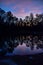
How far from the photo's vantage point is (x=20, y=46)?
1.89 m

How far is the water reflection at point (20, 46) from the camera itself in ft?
5.87

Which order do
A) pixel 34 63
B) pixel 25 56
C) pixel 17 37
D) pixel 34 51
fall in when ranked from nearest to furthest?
pixel 34 63
pixel 25 56
pixel 34 51
pixel 17 37

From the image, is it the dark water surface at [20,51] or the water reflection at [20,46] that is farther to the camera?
the water reflection at [20,46]

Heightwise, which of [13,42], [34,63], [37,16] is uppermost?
[37,16]

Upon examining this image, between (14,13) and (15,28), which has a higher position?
(14,13)

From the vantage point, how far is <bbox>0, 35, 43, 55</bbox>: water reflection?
70.4 inches

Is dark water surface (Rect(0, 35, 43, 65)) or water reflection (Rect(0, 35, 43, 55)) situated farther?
water reflection (Rect(0, 35, 43, 55))

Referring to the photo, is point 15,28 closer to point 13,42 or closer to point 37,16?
point 13,42

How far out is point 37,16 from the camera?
202 cm

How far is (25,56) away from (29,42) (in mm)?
434

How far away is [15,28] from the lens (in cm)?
204

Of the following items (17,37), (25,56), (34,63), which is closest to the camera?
(34,63)

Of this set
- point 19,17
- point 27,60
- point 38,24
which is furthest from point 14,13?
point 27,60

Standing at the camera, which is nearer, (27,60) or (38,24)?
(27,60)
